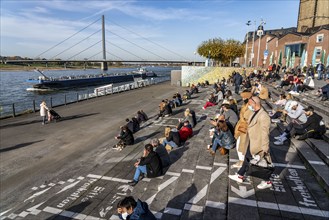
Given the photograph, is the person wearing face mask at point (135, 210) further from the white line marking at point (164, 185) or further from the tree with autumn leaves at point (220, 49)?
the tree with autumn leaves at point (220, 49)

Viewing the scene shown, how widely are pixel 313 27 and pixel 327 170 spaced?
183ft

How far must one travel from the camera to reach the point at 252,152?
4863 millimetres

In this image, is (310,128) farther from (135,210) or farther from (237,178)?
(135,210)

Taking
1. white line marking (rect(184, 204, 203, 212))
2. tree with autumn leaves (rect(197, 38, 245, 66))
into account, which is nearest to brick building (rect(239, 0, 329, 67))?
tree with autumn leaves (rect(197, 38, 245, 66))

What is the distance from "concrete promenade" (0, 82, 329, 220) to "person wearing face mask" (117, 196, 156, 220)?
1085mm

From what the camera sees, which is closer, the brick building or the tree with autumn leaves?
the brick building

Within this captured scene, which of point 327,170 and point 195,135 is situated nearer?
point 327,170

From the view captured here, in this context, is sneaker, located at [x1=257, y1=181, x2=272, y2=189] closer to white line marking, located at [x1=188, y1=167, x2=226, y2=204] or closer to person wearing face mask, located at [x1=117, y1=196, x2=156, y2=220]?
white line marking, located at [x1=188, y1=167, x2=226, y2=204]

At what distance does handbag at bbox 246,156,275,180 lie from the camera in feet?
15.7

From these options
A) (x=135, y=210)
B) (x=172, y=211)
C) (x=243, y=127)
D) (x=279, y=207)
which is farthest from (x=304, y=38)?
(x=135, y=210)

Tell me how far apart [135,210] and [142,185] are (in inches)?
103

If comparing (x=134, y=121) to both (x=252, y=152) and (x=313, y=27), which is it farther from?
(x=313, y=27)

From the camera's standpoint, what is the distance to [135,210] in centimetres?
382

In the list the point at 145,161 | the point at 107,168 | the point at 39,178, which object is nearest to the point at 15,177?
the point at 39,178
